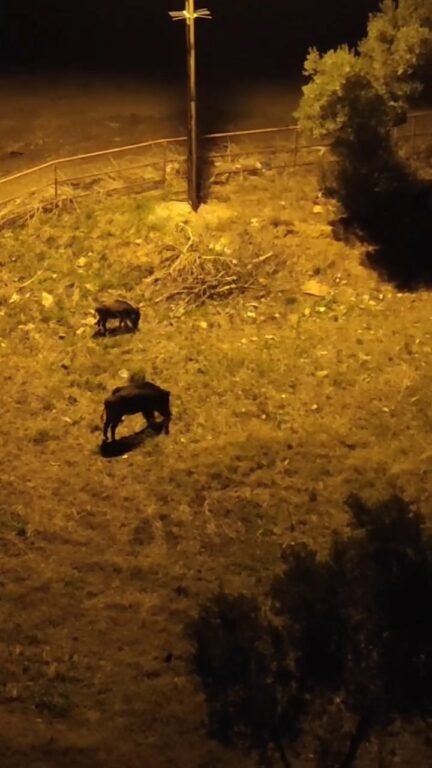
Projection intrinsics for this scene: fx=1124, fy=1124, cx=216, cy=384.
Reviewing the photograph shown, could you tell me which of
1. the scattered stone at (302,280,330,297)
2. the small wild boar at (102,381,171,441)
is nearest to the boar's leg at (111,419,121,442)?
the small wild boar at (102,381,171,441)

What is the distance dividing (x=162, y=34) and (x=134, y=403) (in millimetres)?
13462

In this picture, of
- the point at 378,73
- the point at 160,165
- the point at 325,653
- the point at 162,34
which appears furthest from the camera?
the point at 162,34

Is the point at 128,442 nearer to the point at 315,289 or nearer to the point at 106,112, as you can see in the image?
the point at 315,289

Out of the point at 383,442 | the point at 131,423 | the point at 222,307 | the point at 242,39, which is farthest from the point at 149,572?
the point at 242,39

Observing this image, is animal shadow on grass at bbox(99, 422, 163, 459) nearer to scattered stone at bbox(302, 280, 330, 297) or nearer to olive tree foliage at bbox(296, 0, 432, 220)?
scattered stone at bbox(302, 280, 330, 297)

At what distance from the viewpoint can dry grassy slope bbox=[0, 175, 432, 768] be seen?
9164 millimetres

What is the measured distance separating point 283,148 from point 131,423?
24.2ft

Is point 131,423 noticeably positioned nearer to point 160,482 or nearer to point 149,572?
point 160,482

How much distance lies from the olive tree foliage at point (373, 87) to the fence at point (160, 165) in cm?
230

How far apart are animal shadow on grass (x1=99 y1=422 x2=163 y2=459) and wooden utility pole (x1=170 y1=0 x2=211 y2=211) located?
4.88 metres

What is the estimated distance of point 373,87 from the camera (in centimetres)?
1477

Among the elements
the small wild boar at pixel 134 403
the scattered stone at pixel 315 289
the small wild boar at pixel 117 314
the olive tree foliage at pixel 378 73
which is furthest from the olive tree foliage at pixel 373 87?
the small wild boar at pixel 134 403

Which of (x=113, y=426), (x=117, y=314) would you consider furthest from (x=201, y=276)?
(x=113, y=426)

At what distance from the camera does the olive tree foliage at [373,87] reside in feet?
47.8
